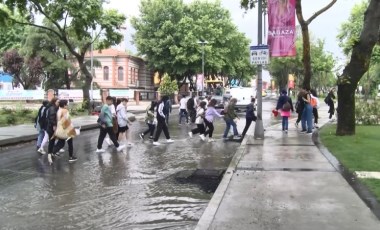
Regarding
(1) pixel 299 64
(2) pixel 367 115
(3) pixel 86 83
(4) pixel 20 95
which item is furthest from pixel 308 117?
(1) pixel 299 64

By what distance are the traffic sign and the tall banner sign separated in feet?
2.11

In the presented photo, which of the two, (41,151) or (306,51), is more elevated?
(306,51)

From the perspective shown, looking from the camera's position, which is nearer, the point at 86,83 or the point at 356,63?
the point at 356,63

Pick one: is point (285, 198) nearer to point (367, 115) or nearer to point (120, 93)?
point (367, 115)

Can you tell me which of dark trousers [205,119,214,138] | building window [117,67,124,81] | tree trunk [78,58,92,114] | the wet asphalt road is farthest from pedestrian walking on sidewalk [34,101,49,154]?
building window [117,67,124,81]

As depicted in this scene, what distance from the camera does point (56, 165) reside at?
38.3ft

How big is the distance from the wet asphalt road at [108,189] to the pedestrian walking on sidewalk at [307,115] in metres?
4.52

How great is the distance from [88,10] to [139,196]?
20.8 metres

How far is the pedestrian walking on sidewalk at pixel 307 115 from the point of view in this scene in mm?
17891

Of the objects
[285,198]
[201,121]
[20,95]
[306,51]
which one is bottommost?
[285,198]

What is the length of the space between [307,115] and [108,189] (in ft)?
36.4

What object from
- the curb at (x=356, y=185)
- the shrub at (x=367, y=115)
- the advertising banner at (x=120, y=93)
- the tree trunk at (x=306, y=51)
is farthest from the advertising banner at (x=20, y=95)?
the curb at (x=356, y=185)

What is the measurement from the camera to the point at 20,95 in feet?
138

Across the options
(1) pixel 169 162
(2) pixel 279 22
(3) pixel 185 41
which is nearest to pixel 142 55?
(3) pixel 185 41
